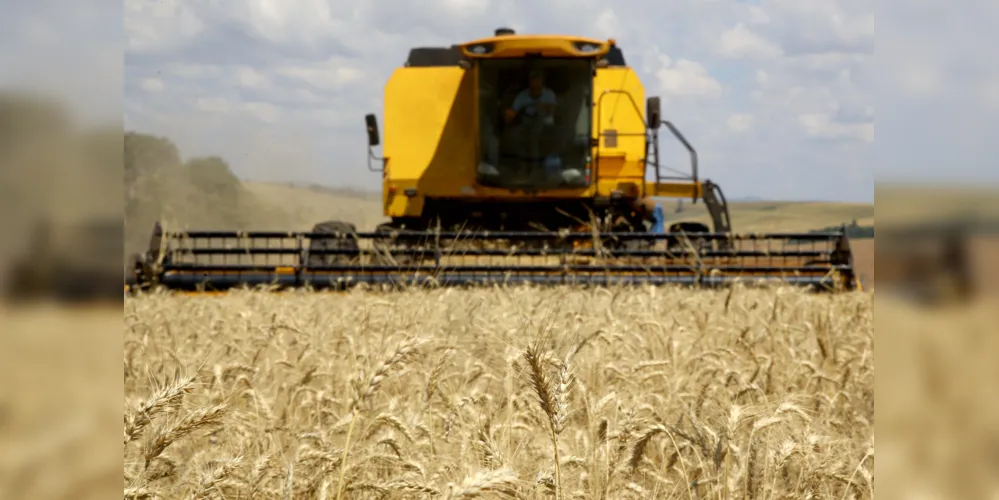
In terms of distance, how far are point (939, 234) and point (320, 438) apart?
1.38 metres

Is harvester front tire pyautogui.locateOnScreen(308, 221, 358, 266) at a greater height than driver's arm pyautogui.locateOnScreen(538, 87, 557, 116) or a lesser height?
lesser

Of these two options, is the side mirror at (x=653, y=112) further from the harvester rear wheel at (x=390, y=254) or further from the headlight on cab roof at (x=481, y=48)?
the harvester rear wheel at (x=390, y=254)

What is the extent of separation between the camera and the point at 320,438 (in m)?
1.72

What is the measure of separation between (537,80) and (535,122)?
411 mm

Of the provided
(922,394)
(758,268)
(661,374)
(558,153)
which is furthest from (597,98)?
(922,394)

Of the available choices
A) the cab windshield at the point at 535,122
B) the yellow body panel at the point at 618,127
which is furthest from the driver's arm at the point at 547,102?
the yellow body panel at the point at 618,127

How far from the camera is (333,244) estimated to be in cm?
857

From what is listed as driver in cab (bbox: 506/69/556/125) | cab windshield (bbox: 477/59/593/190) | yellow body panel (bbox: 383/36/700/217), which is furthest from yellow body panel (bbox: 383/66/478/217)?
driver in cab (bbox: 506/69/556/125)

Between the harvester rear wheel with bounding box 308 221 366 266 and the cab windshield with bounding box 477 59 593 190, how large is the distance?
1457mm

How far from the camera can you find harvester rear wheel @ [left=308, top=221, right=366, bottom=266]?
7.98 m

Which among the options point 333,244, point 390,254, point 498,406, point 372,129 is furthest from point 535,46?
point 498,406

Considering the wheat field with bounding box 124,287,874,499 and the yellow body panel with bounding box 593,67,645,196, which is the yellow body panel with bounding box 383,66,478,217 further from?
the wheat field with bounding box 124,287,874,499

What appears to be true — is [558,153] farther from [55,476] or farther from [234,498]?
[55,476]

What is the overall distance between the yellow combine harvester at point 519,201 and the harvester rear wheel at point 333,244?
0.9 inches
